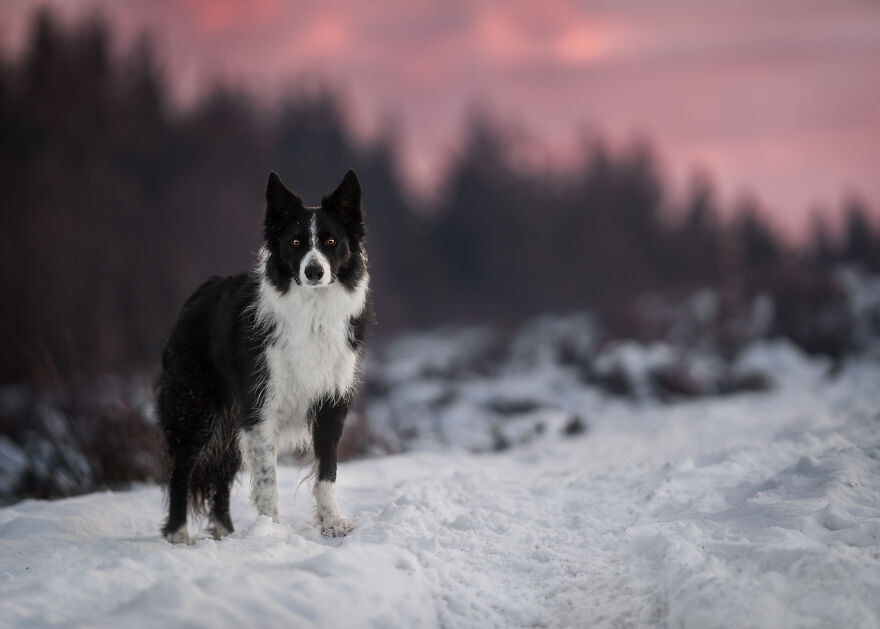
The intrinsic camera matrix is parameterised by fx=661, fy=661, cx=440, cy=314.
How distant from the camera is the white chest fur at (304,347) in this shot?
4.29 meters

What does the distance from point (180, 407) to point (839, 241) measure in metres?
37.0

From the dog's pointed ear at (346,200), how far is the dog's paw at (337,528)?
200 cm

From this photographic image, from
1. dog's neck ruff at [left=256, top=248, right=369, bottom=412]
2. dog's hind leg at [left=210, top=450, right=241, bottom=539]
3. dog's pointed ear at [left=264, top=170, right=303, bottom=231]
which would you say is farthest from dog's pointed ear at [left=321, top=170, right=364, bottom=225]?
dog's hind leg at [left=210, top=450, right=241, bottom=539]

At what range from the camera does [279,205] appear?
4492 mm

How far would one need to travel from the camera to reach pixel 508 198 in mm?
40719

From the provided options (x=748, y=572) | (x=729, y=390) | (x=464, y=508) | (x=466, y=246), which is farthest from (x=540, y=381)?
(x=466, y=246)

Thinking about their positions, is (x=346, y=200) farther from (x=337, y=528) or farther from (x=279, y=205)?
(x=337, y=528)

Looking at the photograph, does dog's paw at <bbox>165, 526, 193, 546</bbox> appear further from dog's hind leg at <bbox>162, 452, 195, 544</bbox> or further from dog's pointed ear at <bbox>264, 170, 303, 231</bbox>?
dog's pointed ear at <bbox>264, 170, 303, 231</bbox>

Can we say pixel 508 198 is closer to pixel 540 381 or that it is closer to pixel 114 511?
pixel 540 381

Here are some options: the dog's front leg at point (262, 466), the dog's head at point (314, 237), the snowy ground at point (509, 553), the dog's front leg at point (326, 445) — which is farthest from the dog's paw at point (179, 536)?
the dog's head at point (314, 237)

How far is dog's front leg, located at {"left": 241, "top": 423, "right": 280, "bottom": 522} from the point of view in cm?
436

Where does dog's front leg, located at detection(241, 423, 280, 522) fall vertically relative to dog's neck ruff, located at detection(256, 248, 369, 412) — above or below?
below

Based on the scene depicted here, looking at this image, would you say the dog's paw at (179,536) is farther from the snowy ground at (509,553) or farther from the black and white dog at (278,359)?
the snowy ground at (509,553)

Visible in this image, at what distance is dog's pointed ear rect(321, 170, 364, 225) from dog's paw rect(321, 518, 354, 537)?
2002 millimetres
